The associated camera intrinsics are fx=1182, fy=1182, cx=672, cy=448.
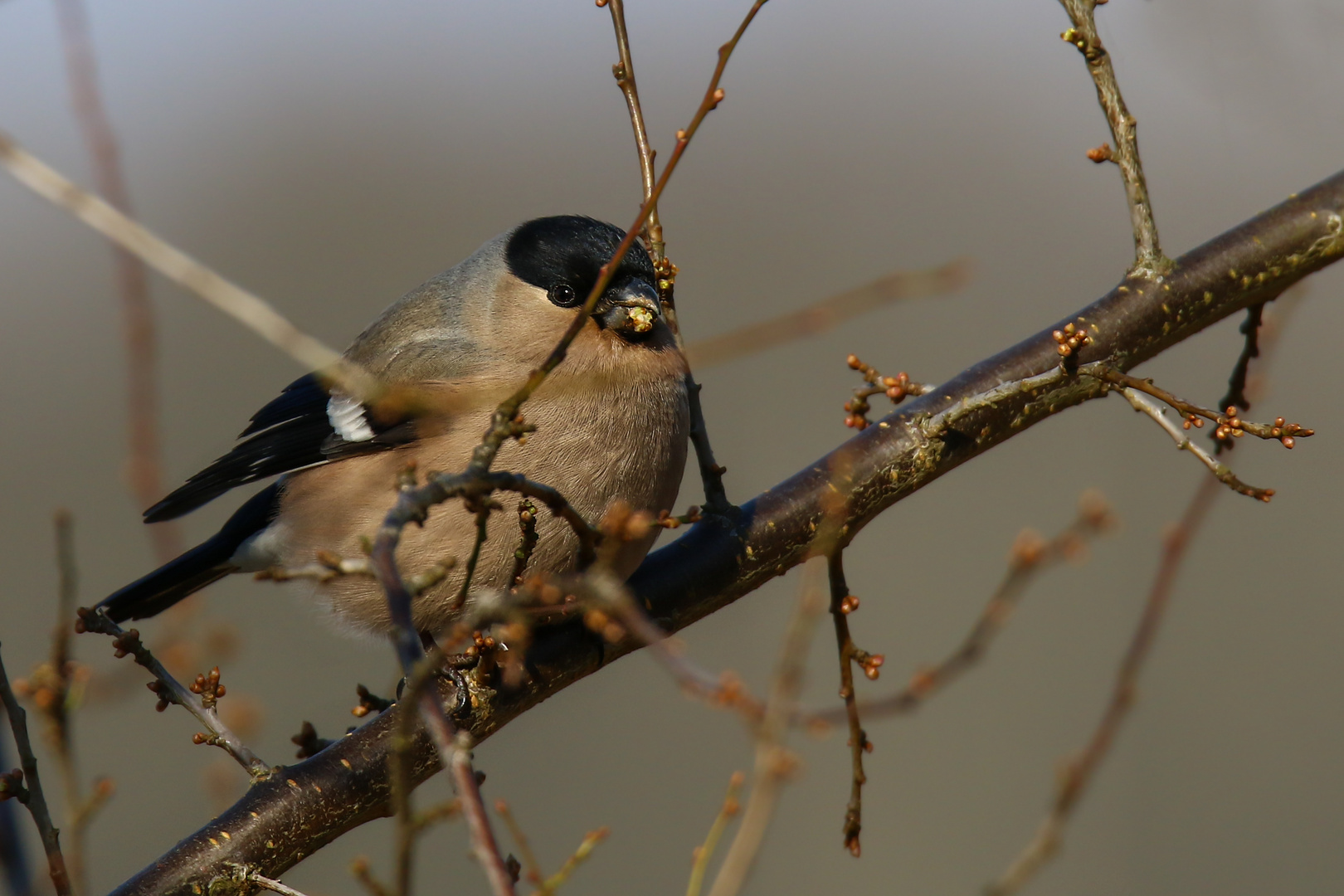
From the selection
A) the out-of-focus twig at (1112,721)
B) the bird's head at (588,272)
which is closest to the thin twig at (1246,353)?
the out-of-focus twig at (1112,721)

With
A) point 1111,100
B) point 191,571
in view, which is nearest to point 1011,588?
point 1111,100

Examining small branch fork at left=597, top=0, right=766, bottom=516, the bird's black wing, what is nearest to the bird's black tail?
the bird's black wing

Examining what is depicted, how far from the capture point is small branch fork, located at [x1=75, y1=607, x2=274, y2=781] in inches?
109

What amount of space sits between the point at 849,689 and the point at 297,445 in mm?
2354

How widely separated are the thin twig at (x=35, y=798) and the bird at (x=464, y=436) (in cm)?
132

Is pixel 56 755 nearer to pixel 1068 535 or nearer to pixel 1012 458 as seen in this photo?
pixel 1068 535

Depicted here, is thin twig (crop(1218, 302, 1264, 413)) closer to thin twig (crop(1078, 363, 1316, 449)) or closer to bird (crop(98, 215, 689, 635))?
thin twig (crop(1078, 363, 1316, 449))

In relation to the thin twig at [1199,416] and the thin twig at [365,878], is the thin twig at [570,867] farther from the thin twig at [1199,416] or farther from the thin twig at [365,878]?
the thin twig at [1199,416]

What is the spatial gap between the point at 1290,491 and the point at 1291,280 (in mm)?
7426

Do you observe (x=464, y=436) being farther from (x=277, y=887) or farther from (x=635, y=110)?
(x=277, y=887)

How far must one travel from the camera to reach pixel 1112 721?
267 centimetres

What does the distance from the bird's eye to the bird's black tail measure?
1281 mm

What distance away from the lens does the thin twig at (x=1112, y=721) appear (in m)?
2.37

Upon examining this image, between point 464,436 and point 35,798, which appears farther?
point 464,436
